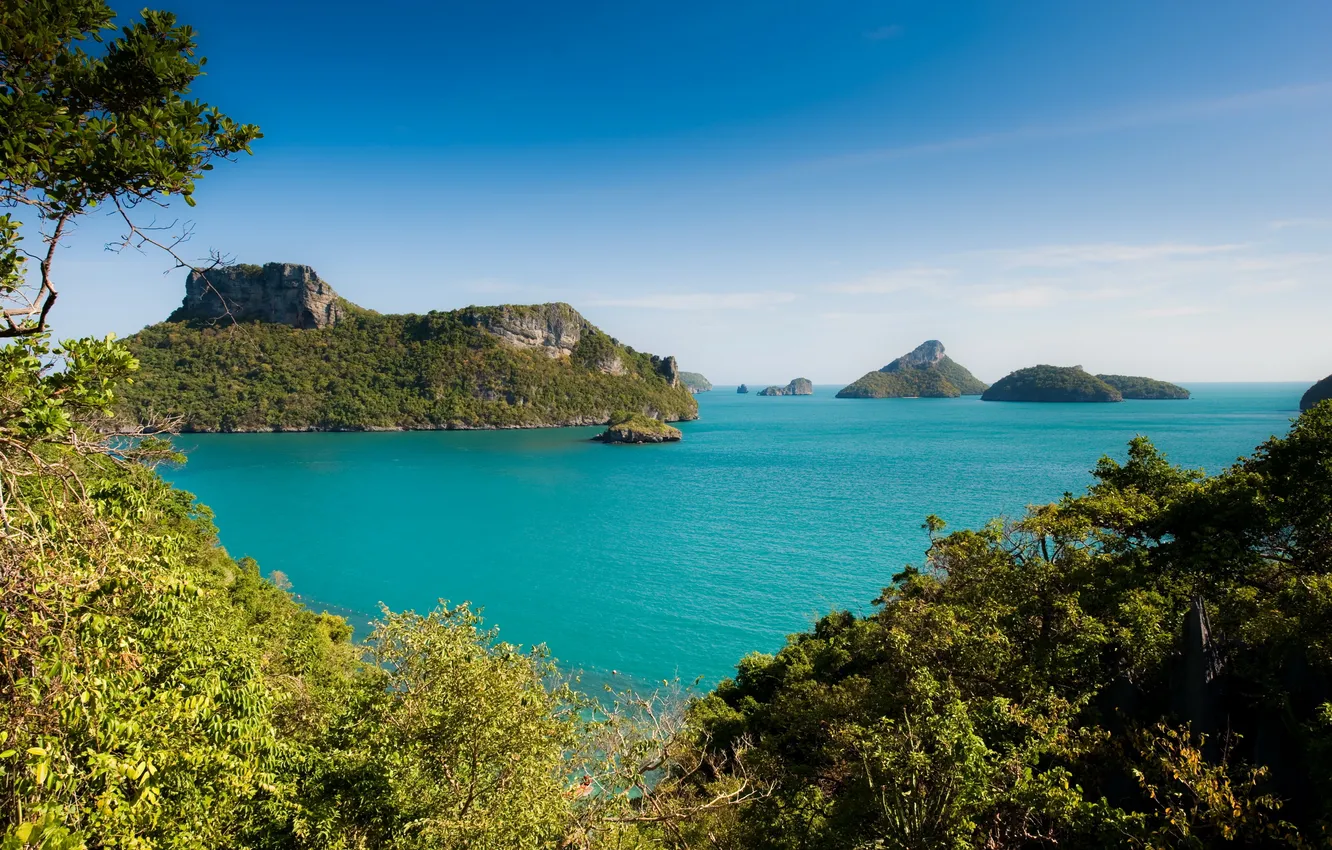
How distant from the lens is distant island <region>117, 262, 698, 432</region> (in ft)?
445

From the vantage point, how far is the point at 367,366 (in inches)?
6048

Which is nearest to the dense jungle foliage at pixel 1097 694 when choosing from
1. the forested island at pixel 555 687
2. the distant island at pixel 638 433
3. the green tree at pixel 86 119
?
the forested island at pixel 555 687

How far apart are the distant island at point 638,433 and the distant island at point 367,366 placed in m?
31.4

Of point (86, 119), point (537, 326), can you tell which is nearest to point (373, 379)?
point (537, 326)

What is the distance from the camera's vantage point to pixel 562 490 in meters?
74.0

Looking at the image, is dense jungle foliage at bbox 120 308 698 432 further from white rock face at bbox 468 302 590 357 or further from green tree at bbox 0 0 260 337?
green tree at bbox 0 0 260 337

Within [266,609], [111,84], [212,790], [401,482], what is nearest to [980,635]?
[212,790]

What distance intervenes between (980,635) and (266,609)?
2495cm

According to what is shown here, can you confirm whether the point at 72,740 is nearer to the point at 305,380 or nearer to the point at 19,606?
the point at 19,606

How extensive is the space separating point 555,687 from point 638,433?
110782mm

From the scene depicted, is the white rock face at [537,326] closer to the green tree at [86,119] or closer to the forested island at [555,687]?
the forested island at [555,687]

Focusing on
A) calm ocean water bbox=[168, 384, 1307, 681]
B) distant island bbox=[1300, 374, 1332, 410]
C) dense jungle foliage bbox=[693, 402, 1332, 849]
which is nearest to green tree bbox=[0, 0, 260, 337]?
dense jungle foliage bbox=[693, 402, 1332, 849]

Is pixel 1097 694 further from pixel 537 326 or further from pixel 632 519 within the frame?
pixel 537 326

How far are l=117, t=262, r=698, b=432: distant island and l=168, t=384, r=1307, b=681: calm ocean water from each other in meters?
23.0
